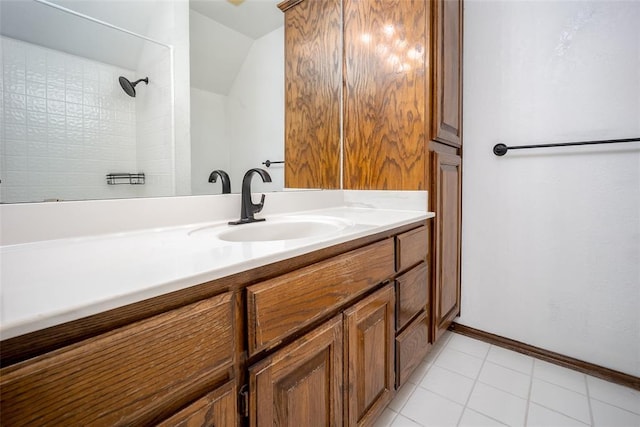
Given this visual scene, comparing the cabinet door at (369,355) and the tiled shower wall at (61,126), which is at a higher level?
the tiled shower wall at (61,126)

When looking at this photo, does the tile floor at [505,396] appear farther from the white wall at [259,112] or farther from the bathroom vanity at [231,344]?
the white wall at [259,112]

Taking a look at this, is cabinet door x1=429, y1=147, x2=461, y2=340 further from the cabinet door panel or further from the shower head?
the shower head

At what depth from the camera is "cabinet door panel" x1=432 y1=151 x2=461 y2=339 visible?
4.24ft

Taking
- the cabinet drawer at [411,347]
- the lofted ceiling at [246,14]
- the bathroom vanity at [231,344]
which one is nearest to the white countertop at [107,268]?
the bathroom vanity at [231,344]

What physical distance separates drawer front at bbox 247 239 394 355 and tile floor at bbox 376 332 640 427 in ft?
2.10

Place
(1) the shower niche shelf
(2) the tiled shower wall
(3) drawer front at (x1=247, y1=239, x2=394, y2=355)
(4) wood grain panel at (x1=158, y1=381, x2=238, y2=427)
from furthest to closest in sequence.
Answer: (1) the shower niche shelf → (2) the tiled shower wall → (3) drawer front at (x1=247, y1=239, x2=394, y2=355) → (4) wood grain panel at (x1=158, y1=381, x2=238, y2=427)

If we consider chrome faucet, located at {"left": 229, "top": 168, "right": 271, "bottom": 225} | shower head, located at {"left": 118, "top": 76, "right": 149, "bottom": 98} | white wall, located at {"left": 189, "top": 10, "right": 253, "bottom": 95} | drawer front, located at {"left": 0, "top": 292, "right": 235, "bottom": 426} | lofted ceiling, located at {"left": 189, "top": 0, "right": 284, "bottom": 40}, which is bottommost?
drawer front, located at {"left": 0, "top": 292, "right": 235, "bottom": 426}

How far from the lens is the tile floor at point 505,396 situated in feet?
3.48

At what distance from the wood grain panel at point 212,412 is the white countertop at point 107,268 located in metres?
0.19

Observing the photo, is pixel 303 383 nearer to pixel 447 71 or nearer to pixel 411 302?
pixel 411 302

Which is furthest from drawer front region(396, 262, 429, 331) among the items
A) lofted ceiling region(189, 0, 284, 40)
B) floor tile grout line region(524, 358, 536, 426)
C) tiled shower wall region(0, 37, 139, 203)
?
lofted ceiling region(189, 0, 284, 40)

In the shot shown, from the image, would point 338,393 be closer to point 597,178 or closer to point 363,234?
point 363,234

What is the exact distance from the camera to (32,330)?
0.29m

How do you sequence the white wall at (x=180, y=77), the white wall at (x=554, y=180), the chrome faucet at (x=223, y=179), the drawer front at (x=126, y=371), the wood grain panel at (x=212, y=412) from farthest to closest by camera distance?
the white wall at (x=554, y=180)
the chrome faucet at (x=223, y=179)
the white wall at (x=180, y=77)
the wood grain panel at (x=212, y=412)
the drawer front at (x=126, y=371)
